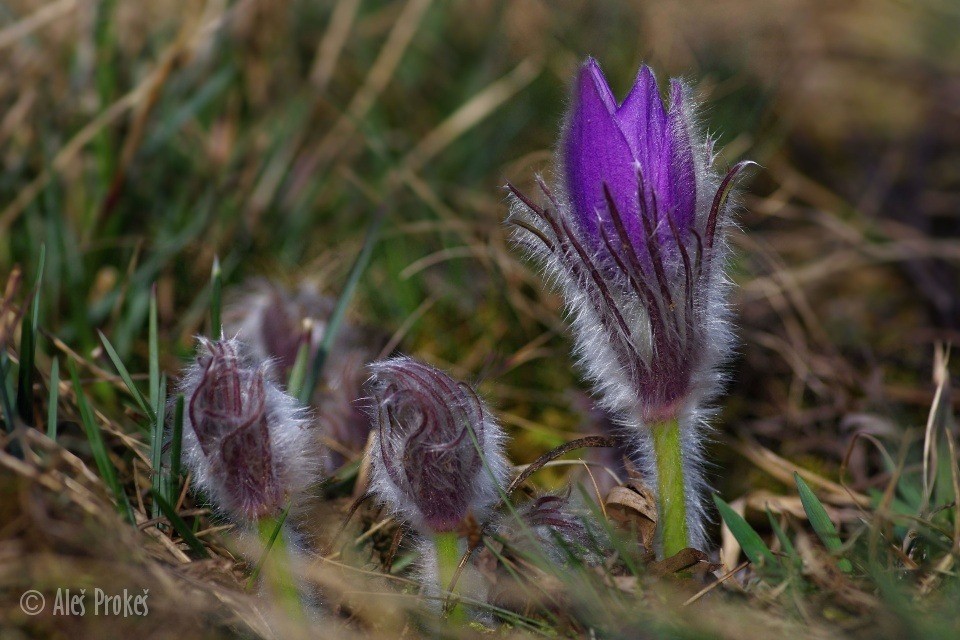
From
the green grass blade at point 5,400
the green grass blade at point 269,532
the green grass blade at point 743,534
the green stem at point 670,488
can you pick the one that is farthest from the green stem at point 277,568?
the green grass blade at point 743,534

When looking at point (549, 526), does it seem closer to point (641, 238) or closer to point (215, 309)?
point (641, 238)

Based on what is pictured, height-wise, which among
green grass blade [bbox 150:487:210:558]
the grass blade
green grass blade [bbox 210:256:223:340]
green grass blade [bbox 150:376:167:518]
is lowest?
green grass blade [bbox 150:487:210:558]

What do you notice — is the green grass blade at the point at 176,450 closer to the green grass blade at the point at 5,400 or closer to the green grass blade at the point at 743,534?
the green grass blade at the point at 5,400

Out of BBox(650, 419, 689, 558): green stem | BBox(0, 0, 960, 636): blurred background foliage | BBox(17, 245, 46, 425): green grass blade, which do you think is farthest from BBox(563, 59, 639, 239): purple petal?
BBox(17, 245, 46, 425): green grass blade

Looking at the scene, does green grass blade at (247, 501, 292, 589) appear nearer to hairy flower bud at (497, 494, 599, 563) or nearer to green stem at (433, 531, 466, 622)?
green stem at (433, 531, 466, 622)

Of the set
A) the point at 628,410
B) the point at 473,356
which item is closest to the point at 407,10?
the point at 473,356

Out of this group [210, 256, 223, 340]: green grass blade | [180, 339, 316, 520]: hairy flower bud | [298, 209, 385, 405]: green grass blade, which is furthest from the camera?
[298, 209, 385, 405]: green grass blade
